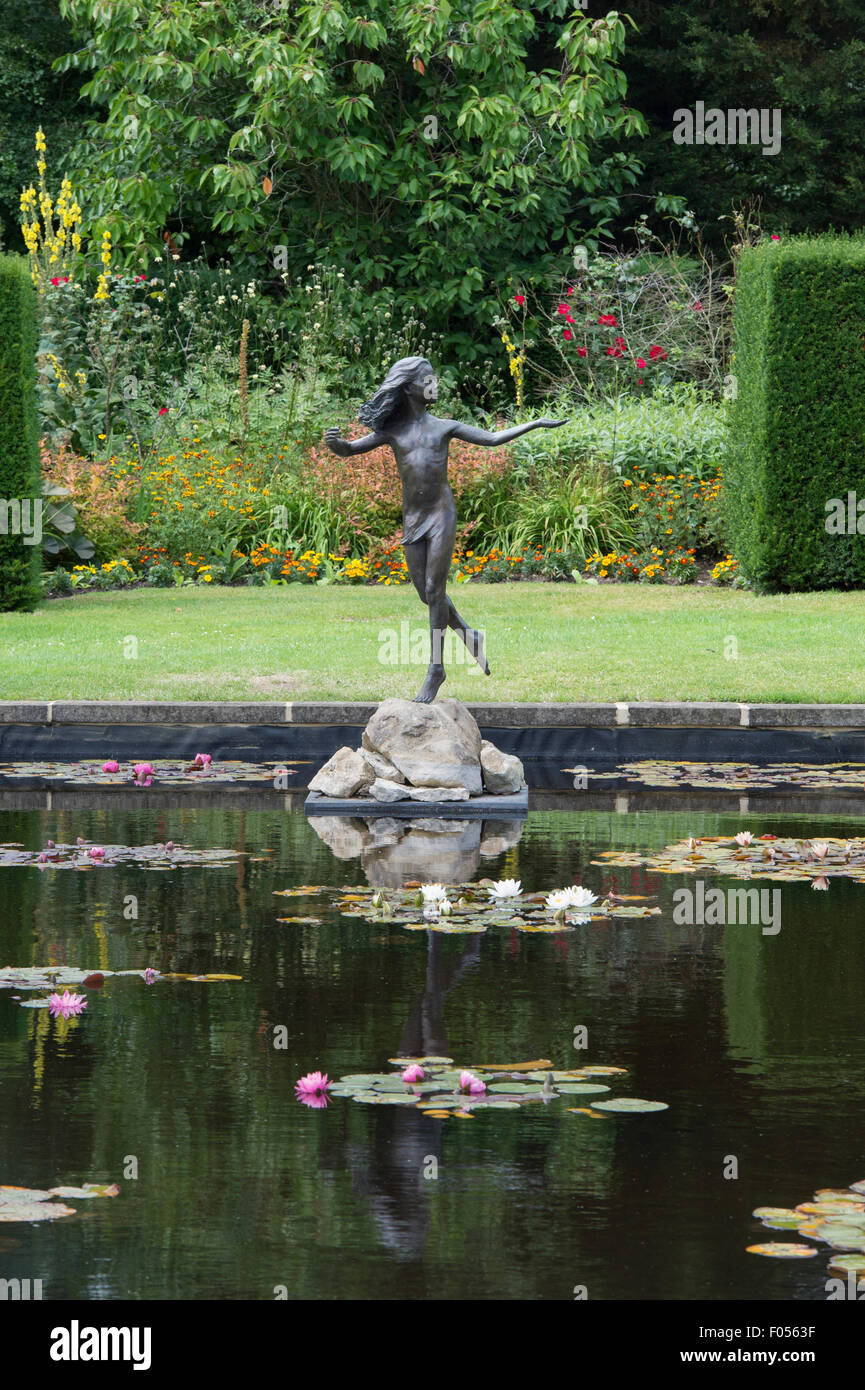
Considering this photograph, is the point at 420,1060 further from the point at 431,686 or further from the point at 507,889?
the point at 431,686

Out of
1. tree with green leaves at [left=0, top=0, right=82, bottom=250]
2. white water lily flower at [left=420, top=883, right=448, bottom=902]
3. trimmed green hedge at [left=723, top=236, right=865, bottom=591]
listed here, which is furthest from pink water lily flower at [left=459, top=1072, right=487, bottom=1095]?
tree with green leaves at [left=0, top=0, right=82, bottom=250]

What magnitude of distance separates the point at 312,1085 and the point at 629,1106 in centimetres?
81

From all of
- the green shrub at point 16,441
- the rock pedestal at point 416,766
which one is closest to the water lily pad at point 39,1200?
the rock pedestal at point 416,766

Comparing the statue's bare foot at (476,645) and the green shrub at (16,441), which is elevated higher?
the green shrub at (16,441)

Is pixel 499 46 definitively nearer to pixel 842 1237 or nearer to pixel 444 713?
pixel 444 713

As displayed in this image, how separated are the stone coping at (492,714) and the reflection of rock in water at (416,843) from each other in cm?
208

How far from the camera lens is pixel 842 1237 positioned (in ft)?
13.0

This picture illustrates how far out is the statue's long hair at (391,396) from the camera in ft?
31.1

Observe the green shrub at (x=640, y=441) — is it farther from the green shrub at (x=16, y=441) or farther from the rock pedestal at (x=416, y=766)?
the rock pedestal at (x=416, y=766)

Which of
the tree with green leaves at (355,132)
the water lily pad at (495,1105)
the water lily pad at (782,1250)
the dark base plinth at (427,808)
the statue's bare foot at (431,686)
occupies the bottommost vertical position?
the water lily pad at (782,1250)

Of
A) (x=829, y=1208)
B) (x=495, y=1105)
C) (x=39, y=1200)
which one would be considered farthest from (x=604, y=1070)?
(x=39, y=1200)

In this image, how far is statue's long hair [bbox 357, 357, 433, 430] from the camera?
9477 millimetres

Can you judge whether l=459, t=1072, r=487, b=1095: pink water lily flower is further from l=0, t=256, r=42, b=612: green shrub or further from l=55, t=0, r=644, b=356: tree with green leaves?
l=55, t=0, r=644, b=356: tree with green leaves

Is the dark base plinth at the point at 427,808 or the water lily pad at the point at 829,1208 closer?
the water lily pad at the point at 829,1208
